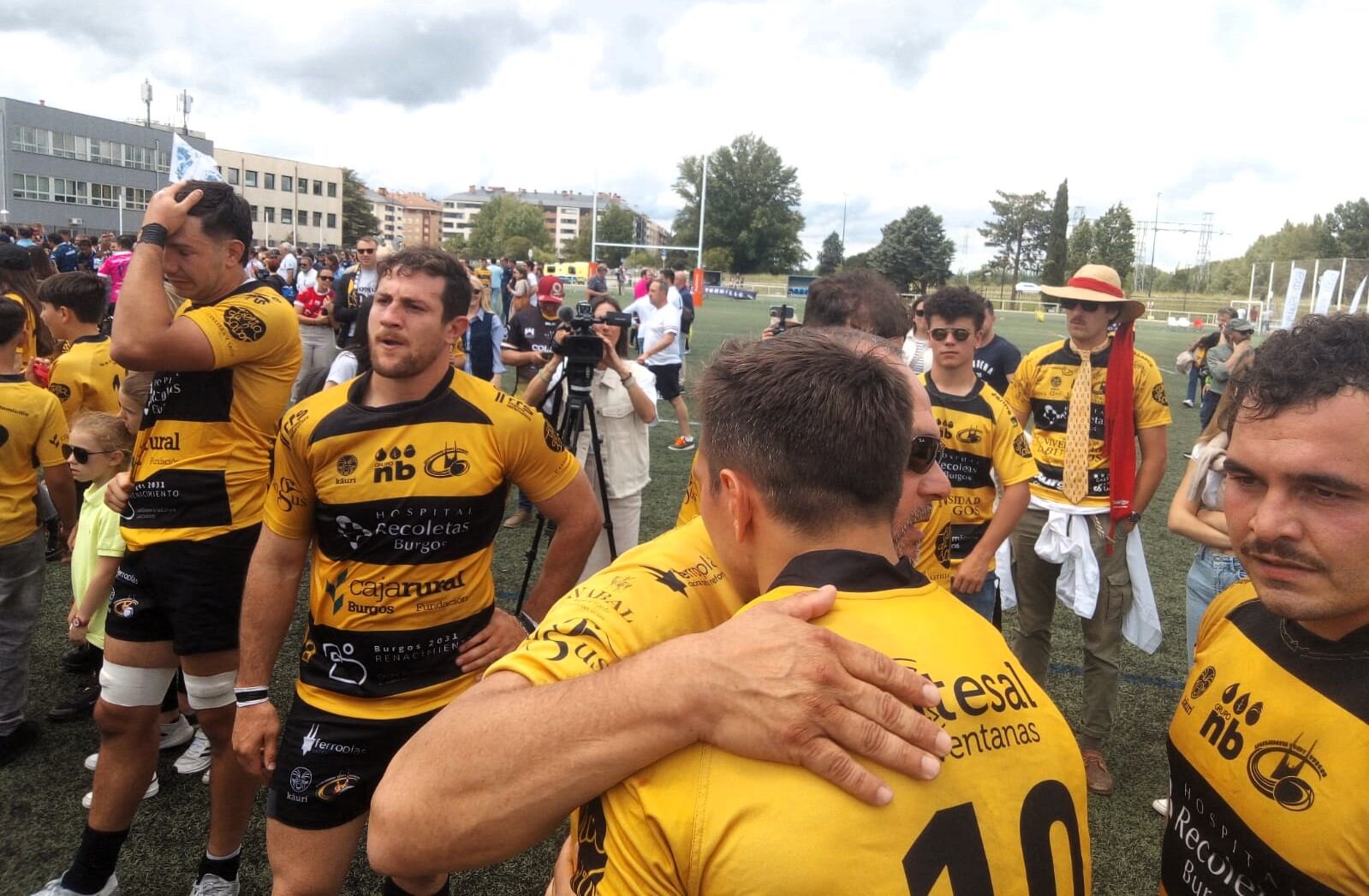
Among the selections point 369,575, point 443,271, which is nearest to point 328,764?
point 369,575

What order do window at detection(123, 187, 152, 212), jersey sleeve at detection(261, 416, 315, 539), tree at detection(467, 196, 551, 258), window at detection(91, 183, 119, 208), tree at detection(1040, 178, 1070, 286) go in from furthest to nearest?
tree at detection(467, 196, 551, 258) < tree at detection(1040, 178, 1070, 286) < window at detection(123, 187, 152, 212) < window at detection(91, 183, 119, 208) < jersey sleeve at detection(261, 416, 315, 539)

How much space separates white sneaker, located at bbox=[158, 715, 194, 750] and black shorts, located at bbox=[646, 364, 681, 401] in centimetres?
850

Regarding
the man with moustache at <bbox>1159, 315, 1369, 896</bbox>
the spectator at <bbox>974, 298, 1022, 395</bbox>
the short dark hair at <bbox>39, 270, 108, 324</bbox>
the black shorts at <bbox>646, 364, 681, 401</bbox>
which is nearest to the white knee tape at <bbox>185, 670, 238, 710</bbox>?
the man with moustache at <bbox>1159, 315, 1369, 896</bbox>

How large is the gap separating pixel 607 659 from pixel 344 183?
331 ft

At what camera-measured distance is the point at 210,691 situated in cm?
305

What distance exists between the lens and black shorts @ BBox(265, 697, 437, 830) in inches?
92.8

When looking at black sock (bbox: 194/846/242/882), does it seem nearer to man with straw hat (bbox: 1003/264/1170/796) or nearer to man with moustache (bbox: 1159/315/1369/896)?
man with moustache (bbox: 1159/315/1369/896)

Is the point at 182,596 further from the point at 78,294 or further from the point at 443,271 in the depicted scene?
the point at 78,294

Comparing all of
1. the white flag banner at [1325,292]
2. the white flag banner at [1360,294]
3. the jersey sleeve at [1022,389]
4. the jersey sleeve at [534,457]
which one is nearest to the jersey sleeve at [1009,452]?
the jersey sleeve at [1022,389]

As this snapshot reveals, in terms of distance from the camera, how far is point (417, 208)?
5684 inches

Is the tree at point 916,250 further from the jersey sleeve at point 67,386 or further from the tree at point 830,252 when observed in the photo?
the jersey sleeve at point 67,386

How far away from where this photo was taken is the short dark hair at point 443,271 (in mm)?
2682

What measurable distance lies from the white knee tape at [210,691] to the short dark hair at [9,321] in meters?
2.26

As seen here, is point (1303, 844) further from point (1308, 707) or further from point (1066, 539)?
point (1066, 539)
